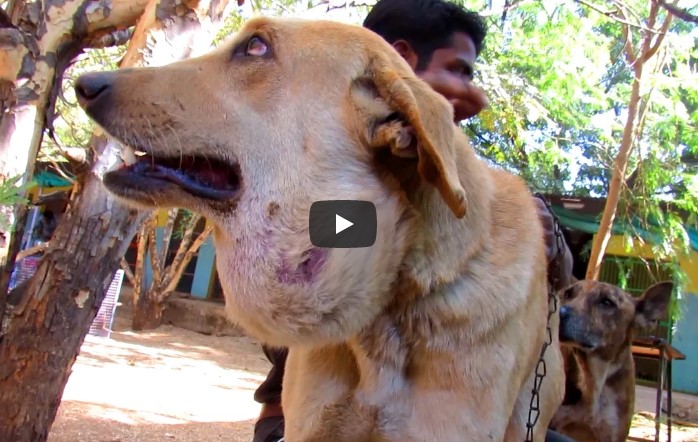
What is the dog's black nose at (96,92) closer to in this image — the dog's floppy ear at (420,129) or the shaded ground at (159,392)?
the dog's floppy ear at (420,129)

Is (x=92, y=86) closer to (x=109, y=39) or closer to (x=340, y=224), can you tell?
(x=340, y=224)

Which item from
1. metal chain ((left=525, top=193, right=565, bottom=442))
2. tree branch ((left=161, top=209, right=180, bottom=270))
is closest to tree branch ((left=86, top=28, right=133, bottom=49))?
metal chain ((left=525, top=193, right=565, bottom=442))

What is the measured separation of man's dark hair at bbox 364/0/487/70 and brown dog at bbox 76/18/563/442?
0.99 m

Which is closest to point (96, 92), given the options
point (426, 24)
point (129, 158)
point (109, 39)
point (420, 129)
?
point (129, 158)

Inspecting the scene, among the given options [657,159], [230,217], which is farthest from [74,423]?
[657,159]

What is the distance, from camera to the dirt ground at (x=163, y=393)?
7469 millimetres

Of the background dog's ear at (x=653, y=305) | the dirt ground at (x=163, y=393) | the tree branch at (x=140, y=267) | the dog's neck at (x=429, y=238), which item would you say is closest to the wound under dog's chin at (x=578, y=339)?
the background dog's ear at (x=653, y=305)

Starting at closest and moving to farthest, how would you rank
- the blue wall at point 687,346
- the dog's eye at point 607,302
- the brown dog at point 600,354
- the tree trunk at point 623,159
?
the brown dog at point 600,354 → the dog's eye at point 607,302 → the tree trunk at point 623,159 → the blue wall at point 687,346

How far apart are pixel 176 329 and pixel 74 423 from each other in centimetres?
856

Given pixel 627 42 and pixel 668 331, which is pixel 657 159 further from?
pixel 668 331

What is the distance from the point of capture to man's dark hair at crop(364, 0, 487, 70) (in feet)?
10.5

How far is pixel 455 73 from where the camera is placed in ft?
10.5

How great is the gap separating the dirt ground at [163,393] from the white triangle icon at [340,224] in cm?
567

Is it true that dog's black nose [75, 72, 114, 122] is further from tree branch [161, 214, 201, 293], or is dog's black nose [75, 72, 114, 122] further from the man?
tree branch [161, 214, 201, 293]
